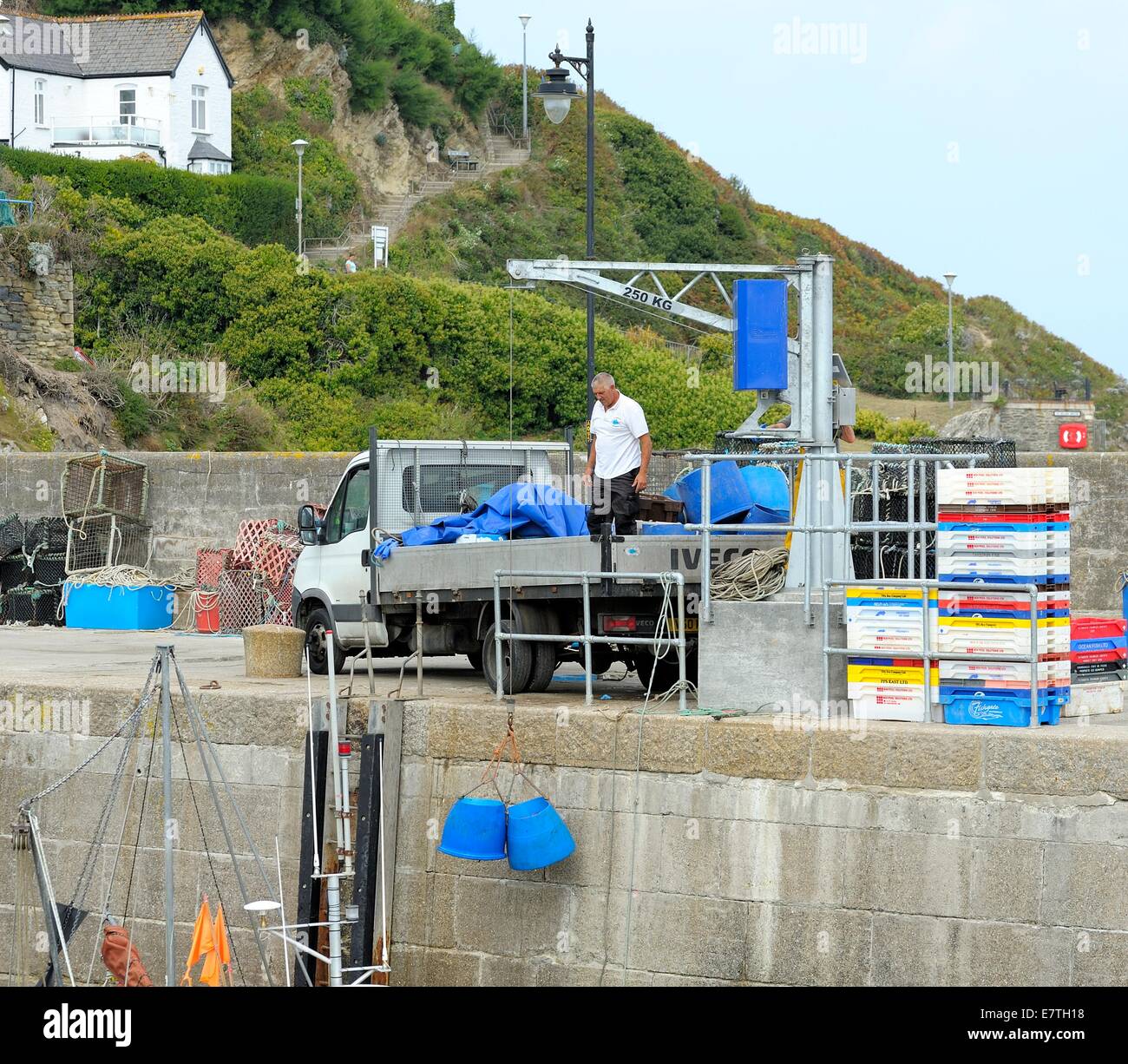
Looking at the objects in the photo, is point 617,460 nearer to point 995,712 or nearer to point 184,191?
point 995,712

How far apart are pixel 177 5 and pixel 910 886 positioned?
185 feet

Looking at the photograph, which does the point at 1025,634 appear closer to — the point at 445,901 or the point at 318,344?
the point at 445,901

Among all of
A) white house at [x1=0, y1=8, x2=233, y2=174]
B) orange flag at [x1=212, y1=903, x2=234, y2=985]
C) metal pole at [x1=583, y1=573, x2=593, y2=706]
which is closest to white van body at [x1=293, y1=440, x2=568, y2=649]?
metal pole at [x1=583, y1=573, x2=593, y2=706]

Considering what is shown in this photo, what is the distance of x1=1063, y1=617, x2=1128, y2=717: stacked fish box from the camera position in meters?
9.41

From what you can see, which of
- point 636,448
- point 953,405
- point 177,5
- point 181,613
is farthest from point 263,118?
point 636,448

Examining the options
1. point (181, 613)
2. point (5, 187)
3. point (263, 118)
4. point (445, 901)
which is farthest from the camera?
point (263, 118)

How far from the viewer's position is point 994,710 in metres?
8.77

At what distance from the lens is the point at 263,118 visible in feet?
188

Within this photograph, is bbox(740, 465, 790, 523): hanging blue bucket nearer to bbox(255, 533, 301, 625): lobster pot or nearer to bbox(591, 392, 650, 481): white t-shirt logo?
bbox(591, 392, 650, 481): white t-shirt logo

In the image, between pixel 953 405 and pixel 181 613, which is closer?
pixel 181 613

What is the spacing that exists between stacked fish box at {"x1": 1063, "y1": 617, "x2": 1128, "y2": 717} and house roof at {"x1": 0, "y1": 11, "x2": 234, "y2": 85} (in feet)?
158
